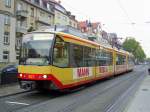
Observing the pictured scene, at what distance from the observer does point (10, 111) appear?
11.5m

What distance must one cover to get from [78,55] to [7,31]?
30216mm

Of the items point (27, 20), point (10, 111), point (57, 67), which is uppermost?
point (27, 20)

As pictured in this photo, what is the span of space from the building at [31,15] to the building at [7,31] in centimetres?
154

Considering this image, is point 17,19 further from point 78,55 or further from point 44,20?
point 78,55

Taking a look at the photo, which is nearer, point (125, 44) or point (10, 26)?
point (10, 26)

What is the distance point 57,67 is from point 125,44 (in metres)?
132

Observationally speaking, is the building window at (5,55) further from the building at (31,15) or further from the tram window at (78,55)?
the tram window at (78,55)

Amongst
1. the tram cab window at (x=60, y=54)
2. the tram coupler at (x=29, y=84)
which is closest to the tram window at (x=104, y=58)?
the tram cab window at (x=60, y=54)

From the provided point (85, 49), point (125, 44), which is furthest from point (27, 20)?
point (125, 44)

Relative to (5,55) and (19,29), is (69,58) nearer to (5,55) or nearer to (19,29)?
(5,55)

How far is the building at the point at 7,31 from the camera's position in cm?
4500

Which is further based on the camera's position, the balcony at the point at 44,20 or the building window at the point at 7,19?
the balcony at the point at 44,20

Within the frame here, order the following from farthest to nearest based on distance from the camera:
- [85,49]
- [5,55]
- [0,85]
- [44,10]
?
[44,10], [5,55], [85,49], [0,85]

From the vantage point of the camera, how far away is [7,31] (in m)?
46.7
